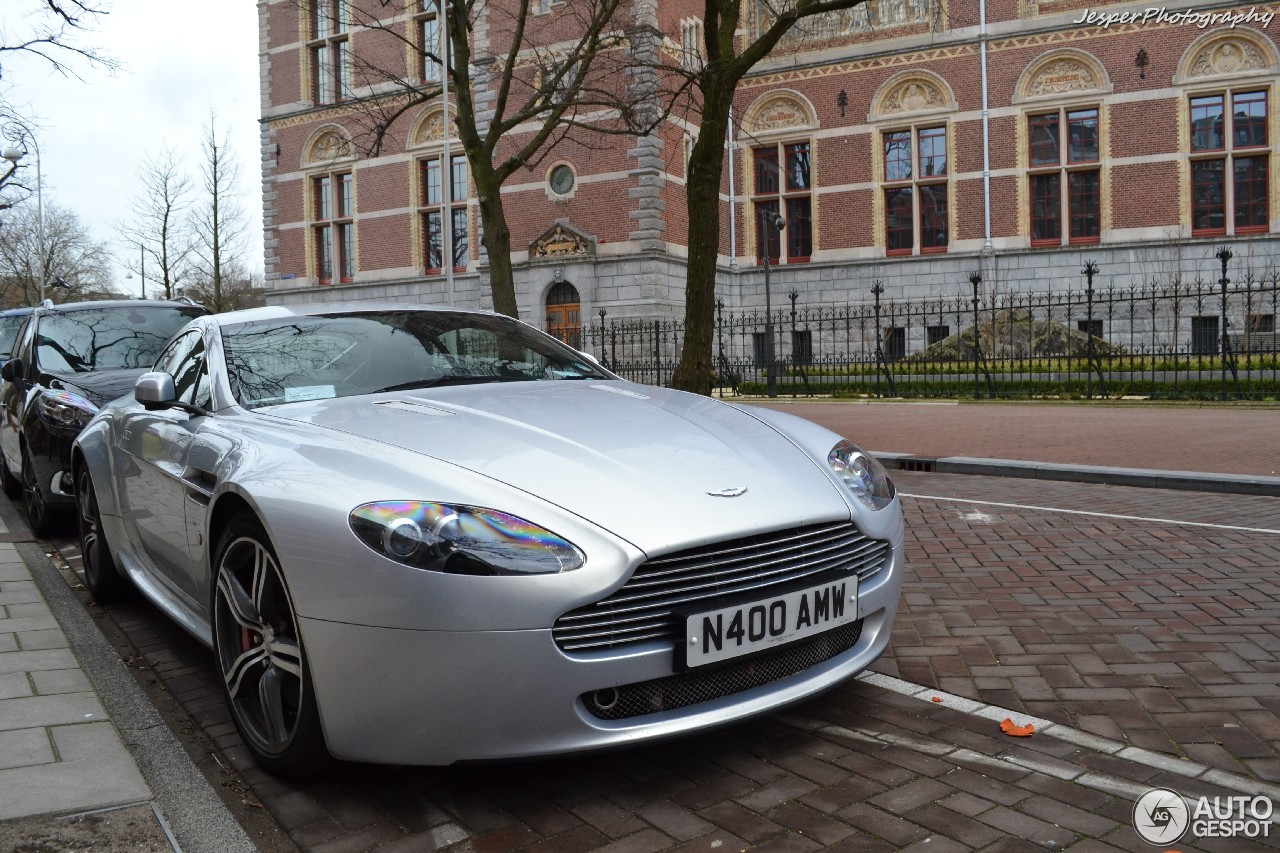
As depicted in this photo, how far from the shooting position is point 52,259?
51781mm

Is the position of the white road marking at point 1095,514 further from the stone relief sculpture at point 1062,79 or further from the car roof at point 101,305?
the stone relief sculpture at point 1062,79

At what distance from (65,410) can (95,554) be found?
7.67 feet

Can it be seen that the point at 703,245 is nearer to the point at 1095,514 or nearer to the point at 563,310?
the point at 1095,514

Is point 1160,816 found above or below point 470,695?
below

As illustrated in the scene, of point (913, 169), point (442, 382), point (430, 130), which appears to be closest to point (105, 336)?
point (442, 382)

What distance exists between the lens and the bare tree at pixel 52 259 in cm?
5162

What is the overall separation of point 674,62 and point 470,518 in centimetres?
3008

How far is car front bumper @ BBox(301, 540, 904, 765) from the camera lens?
2.48 metres

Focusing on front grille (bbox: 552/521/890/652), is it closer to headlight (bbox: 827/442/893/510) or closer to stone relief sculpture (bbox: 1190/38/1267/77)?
headlight (bbox: 827/442/893/510)

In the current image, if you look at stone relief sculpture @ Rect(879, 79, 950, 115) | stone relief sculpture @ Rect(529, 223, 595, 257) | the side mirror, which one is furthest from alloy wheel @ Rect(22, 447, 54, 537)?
stone relief sculpture @ Rect(879, 79, 950, 115)

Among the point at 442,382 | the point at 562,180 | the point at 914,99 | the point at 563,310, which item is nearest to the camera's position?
the point at 442,382

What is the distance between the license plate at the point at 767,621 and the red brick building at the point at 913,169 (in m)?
24.5

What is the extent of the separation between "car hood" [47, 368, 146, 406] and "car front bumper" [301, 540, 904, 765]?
5350 millimetres

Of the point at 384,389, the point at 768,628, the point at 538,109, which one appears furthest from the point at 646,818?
the point at 538,109
